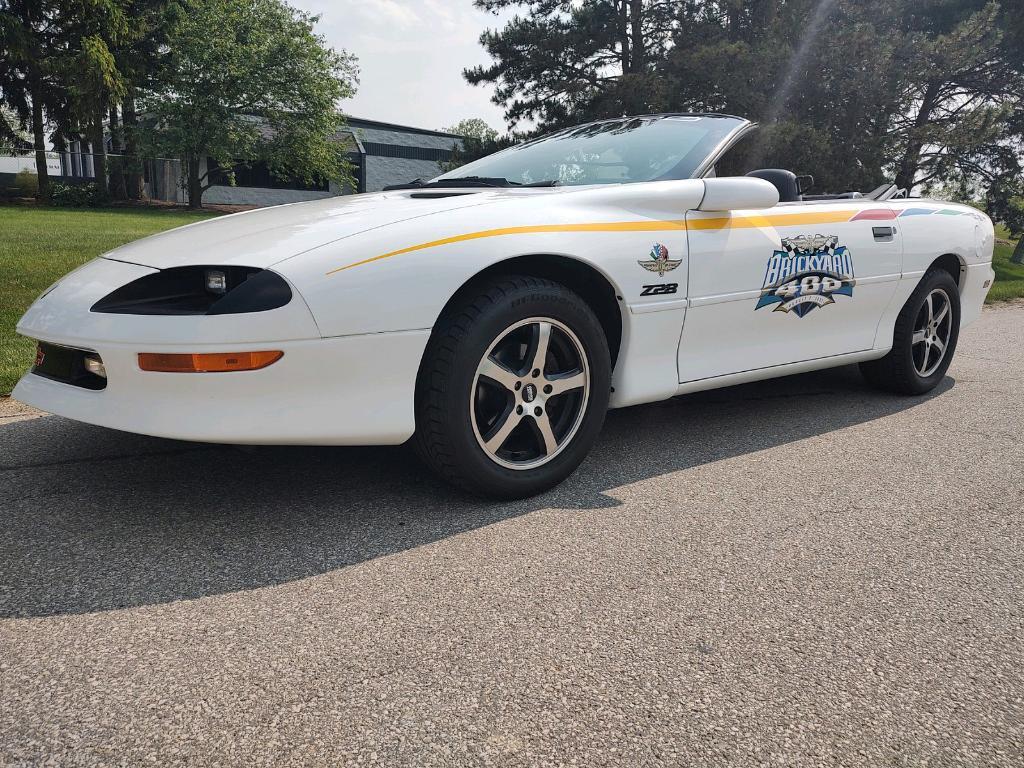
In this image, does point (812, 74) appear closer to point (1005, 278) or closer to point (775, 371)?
point (1005, 278)

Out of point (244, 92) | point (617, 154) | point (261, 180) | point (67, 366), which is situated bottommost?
point (67, 366)

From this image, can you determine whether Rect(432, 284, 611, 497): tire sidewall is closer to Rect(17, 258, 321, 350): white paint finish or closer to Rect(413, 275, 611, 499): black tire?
Rect(413, 275, 611, 499): black tire

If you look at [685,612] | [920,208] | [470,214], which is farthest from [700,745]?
[920,208]

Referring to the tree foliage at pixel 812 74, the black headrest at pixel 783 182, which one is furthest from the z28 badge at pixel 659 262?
the tree foliage at pixel 812 74

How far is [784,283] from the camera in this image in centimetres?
345

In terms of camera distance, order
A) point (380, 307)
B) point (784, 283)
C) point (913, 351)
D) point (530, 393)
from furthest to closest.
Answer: point (913, 351)
point (784, 283)
point (530, 393)
point (380, 307)

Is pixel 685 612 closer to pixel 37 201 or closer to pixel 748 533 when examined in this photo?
pixel 748 533

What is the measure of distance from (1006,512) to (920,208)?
6.64 ft

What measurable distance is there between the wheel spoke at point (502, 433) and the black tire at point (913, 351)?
97.6 inches

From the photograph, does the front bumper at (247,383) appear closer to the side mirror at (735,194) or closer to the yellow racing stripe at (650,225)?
the yellow racing stripe at (650,225)

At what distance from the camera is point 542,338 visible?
108 inches

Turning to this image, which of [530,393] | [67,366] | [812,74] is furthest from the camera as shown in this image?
[812,74]

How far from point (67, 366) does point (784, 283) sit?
2706mm

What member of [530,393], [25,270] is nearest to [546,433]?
[530,393]
